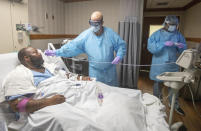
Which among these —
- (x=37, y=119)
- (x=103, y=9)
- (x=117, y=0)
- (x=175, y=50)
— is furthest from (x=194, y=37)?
(x=37, y=119)

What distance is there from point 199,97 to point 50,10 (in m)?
3.16

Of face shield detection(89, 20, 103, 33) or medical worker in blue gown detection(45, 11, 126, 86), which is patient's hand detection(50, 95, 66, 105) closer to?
medical worker in blue gown detection(45, 11, 126, 86)

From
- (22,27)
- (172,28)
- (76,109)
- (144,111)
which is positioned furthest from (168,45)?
(22,27)

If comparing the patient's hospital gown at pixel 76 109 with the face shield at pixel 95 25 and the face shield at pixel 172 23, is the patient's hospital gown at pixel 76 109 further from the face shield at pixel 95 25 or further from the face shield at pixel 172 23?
the face shield at pixel 172 23

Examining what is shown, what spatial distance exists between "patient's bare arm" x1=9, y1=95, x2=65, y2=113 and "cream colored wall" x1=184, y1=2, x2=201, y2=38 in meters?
2.97

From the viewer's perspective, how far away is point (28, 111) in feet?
3.42

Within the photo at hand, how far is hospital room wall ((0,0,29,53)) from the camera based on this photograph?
1.73 meters

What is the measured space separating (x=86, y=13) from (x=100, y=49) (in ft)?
5.55

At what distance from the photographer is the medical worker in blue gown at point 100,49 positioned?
1.69 meters

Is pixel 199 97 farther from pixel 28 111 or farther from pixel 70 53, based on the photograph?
pixel 28 111

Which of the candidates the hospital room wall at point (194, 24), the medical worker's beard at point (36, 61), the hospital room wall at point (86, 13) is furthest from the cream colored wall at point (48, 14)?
the hospital room wall at point (194, 24)

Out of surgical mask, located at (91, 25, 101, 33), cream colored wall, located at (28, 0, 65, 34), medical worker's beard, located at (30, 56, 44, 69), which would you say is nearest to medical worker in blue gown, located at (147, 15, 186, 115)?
surgical mask, located at (91, 25, 101, 33)

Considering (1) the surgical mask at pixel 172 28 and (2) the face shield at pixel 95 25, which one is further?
(1) the surgical mask at pixel 172 28

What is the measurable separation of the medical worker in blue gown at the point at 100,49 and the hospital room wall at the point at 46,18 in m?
0.99
